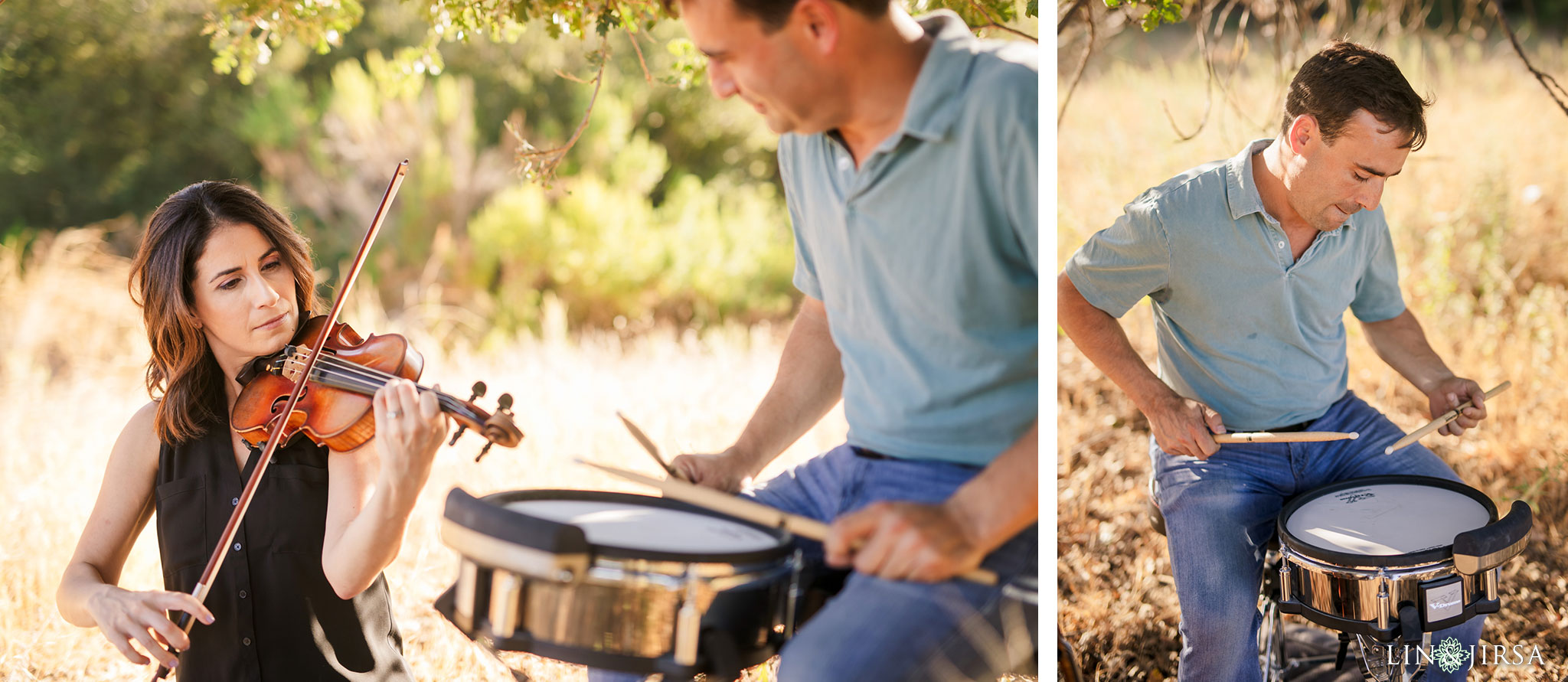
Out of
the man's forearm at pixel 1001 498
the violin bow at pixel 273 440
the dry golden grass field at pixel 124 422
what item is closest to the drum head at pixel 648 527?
the man's forearm at pixel 1001 498

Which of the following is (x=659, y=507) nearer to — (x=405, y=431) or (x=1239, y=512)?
(x=405, y=431)

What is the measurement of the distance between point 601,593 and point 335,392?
0.71 meters

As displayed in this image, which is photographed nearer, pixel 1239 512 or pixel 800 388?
pixel 800 388

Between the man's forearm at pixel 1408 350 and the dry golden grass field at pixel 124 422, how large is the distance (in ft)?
5.03

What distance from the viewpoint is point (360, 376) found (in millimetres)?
1824

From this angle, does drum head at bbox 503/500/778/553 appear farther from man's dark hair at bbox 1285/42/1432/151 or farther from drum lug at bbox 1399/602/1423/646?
man's dark hair at bbox 1285/42/1432/151

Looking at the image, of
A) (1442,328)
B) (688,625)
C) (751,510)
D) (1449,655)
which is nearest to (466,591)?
(688,625)

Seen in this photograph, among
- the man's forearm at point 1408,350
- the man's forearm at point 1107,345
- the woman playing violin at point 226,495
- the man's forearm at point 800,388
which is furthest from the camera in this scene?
the man's forearm at point 1408,350

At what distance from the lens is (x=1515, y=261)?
3.79m

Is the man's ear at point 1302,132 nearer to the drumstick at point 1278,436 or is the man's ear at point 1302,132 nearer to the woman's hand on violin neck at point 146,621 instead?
the drumstick at point 1278,436

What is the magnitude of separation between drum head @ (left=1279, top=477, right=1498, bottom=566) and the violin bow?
1811 millimetres

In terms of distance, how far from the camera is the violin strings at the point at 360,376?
5.89ft

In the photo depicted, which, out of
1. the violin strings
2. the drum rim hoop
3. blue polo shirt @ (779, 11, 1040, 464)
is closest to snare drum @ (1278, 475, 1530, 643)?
blue polo shirt @ (779, 11, 1040, 464)

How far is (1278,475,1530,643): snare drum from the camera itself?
6.12 feet
